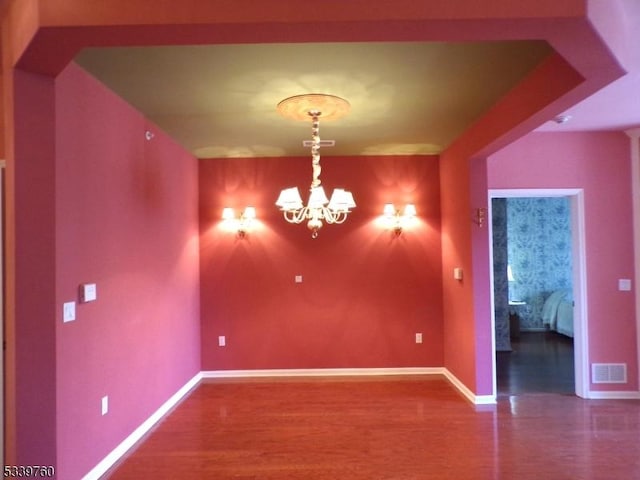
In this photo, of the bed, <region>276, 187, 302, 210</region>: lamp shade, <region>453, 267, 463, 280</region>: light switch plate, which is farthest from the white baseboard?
the bed

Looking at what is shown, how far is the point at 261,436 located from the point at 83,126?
264cm

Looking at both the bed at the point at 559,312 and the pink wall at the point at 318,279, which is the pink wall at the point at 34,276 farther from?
the bed at the point at 559,312

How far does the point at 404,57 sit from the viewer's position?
2322 millimetres

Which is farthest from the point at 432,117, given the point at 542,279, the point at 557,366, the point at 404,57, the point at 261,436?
the point at 542,279

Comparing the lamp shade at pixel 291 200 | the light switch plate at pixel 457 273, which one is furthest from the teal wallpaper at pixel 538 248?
the lamp shade at pixel 291 200

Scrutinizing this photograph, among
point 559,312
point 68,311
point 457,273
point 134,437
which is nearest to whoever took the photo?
point 68,311

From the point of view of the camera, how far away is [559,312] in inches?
260

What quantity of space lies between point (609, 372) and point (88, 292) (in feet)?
15.4

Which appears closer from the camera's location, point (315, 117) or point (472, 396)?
point (315, 117)

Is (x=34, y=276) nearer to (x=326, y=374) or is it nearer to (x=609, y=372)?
(x=326, y=374)

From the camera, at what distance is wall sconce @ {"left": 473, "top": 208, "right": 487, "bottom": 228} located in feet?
11.9

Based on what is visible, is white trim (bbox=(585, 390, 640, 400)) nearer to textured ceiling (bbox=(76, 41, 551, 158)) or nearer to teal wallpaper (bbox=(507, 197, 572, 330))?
textured ceiling (bbox=(76, 41, 551, 158))

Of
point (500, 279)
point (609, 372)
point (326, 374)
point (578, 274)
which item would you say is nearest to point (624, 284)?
point (578, 274)

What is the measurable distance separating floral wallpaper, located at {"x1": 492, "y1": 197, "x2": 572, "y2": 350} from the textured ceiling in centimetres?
435
